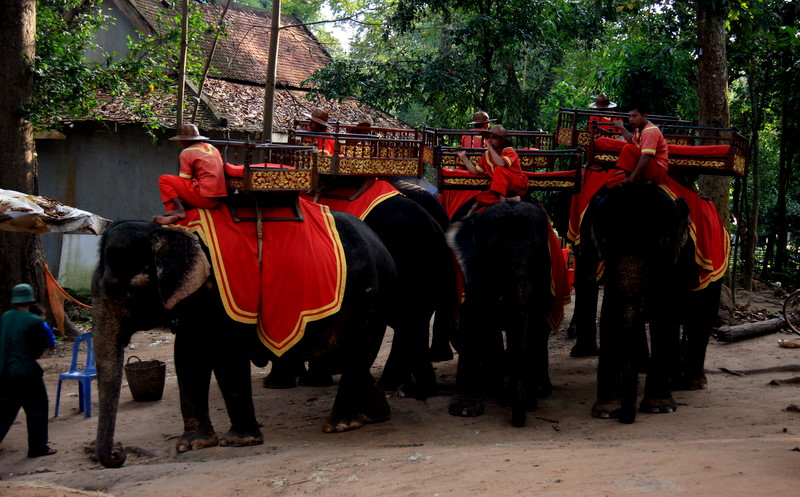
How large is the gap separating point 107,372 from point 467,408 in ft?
10.0

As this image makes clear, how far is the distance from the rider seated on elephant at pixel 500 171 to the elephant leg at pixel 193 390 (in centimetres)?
308

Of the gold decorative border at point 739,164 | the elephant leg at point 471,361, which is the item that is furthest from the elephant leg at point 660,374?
the gold decorative border at point 739,164

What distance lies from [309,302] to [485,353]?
1867 mm

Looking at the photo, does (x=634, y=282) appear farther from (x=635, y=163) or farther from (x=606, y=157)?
(x=606, y=157)

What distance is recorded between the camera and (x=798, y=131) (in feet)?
53.1

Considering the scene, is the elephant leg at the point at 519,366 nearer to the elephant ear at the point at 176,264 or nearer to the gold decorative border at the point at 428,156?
the elephant ear at the point at 176,264

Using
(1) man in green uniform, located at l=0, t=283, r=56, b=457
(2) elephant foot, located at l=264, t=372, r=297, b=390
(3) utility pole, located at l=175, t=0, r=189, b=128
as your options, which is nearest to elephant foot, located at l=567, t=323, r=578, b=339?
(2) elephant foot, located at l=264, t=372, r=297, b=390

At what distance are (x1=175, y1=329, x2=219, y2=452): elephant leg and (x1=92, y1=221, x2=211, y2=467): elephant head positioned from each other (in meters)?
0.41

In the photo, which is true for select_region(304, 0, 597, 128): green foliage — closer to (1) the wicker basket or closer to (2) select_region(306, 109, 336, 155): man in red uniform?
(2) select_region(306, 109, 336, 155): man in red uniform

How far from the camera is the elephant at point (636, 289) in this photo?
281 inches

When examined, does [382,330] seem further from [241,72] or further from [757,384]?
[241,72]

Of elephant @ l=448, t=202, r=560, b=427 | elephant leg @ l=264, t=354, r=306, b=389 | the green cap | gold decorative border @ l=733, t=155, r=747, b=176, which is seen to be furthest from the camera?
elephant leg @ l=264, t=354, r=306, b=389

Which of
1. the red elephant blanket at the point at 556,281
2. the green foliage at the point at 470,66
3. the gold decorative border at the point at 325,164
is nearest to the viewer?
the red elephant blanket at the point at 556,281

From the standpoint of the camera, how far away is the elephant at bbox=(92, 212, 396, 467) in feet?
19.4
